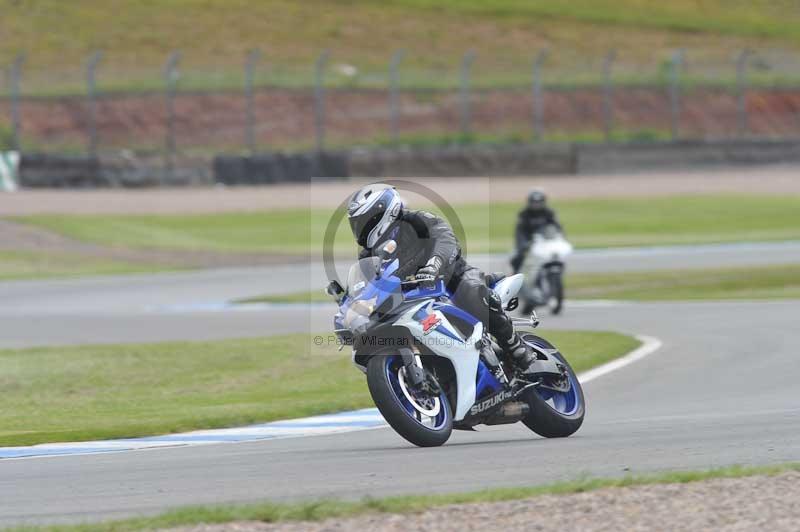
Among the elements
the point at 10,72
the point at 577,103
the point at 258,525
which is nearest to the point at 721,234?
the point at 577,103

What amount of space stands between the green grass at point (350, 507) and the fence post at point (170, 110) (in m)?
30.3

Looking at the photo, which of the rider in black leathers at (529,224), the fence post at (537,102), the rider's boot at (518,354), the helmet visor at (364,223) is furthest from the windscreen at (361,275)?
the fence post at (537,102)

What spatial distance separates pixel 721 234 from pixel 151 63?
20.5 meters

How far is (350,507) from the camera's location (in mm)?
7125

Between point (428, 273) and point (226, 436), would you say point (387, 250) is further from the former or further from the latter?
point (226, 436)

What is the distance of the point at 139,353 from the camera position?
1644 cm

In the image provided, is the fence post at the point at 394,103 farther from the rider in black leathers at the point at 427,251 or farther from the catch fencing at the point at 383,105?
the rider in black leathers at the point at 427,251

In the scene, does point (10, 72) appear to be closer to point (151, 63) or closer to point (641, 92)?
point (151, 63)

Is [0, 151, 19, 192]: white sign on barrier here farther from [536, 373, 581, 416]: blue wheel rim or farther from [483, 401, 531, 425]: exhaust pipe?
[483, 401, 531, 425]: exhaust pipe

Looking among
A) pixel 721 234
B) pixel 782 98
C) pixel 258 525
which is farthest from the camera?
pixel 782 98

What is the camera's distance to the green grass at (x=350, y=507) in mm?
6887

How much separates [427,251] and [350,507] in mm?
2511

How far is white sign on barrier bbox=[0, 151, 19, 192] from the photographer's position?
36.3m

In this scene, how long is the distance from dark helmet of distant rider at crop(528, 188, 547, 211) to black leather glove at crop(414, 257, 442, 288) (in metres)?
12.1
